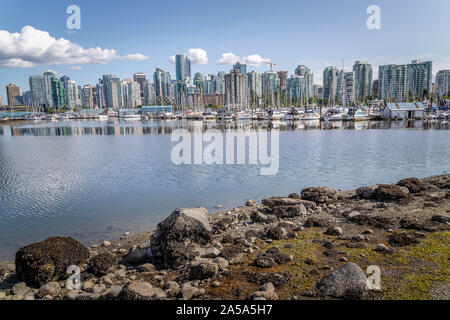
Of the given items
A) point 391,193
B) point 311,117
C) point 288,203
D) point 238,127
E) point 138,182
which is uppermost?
point 311,117

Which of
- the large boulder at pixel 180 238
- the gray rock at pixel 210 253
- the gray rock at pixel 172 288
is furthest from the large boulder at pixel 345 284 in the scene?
the large boulder at pixel 180 238

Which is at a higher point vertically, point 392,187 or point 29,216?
point 392,187

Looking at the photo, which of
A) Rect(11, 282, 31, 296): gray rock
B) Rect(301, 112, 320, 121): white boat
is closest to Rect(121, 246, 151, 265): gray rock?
Rect(11, 282, 31, 296): gray rock

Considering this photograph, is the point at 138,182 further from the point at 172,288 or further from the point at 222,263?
the point at 172,288

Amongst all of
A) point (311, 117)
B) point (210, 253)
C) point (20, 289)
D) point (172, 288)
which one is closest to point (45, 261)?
point (20, 289)

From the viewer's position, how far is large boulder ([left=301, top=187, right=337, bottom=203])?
21.1 metres

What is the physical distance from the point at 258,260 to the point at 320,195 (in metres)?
10.3

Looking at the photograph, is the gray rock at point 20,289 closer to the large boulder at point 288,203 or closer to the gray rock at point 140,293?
the gray rock at point 140,293

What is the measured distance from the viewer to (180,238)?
13.6m

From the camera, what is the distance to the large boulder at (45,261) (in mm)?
11961

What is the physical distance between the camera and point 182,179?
1299 inches

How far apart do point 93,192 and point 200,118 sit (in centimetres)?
15442

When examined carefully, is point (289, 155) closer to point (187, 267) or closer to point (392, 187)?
point (392, 187)
